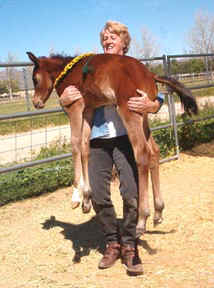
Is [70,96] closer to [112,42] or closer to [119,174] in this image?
[112,42]

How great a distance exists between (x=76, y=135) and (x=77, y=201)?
47 centimetres

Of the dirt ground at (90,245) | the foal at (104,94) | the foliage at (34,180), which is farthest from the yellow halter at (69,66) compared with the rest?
the foliage at (34,180)

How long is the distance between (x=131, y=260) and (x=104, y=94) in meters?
1.33

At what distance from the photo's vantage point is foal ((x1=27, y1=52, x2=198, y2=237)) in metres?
2.62

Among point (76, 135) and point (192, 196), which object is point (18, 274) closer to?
point (76, 135)

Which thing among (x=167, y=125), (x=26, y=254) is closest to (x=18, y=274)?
(x=26, y=254)

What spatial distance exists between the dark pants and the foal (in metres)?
0.23

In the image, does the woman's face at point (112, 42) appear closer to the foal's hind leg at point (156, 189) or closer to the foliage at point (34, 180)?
the foal's hind leg at point (156, 189)

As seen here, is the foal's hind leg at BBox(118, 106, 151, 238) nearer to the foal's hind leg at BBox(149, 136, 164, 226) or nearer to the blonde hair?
the foal's hind leg at BBox(149, 136, 164, 226)

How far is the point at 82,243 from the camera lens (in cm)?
375

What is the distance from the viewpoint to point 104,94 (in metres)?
2.67

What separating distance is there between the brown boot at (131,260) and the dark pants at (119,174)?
0.18 ft

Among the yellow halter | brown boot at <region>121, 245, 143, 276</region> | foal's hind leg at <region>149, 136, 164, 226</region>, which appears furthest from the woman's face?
brown boot at <region>121, 245, 143, 276</region>

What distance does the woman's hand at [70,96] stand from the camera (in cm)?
269
